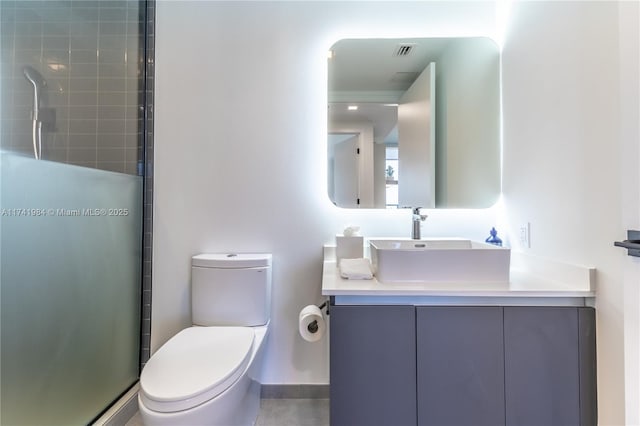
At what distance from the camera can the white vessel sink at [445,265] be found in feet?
3.88

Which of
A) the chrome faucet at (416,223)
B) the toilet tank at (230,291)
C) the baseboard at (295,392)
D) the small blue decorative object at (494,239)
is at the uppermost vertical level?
the chrome faucet at (416,223)

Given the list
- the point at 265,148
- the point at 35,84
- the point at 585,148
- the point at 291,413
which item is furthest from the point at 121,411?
the point at 585,148

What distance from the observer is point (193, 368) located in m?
1.14

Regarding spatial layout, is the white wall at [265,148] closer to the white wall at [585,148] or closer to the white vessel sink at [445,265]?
the white wall at [585,148]

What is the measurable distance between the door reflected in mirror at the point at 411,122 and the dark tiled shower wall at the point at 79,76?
44.6 inches

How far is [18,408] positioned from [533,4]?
263 cm

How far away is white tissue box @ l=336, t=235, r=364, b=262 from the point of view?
159cm

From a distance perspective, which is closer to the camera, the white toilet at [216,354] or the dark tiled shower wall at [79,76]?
the white toilet at [216,354]

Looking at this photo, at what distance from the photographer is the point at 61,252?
130 cm

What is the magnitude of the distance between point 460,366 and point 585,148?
2.87ft

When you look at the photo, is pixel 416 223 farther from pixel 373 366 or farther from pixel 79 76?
pixel 79 76

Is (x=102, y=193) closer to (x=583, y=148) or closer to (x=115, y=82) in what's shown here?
(x=115, y=82)

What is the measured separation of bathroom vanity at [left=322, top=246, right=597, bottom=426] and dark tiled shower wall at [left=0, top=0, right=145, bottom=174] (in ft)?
4.74

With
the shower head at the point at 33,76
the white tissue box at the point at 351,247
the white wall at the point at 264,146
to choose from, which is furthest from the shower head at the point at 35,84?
the white tissue box at the point at 351,247
